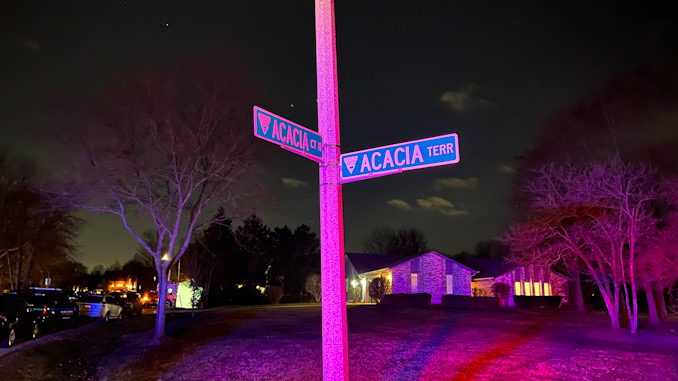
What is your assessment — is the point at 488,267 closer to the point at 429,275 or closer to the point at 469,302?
the point at 429,275

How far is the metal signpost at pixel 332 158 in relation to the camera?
530 cm

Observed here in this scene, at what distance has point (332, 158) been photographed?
577 cm

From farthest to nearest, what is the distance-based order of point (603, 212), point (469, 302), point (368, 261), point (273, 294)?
point (273, 294), point (368, 261), point (469, 302), point (603, 212)

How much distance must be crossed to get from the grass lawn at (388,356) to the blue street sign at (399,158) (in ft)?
24.2

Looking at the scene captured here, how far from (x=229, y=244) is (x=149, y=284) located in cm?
6000

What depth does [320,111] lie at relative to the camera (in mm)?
5930

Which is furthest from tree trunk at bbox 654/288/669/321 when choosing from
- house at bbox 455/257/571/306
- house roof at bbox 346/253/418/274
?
house roof at bbox 346/253/418/274

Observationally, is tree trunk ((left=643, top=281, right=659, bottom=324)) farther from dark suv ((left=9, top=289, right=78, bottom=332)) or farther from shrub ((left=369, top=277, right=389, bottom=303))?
dark suv ((left=9, top=289, right=78, bottom=332))

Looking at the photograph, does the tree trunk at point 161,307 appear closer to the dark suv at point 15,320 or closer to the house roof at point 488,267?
the dark suv at point 15,320

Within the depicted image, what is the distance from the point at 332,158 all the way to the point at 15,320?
16.8 meters

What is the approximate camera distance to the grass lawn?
475 inches

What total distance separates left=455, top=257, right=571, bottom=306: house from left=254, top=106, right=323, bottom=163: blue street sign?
48.3 m

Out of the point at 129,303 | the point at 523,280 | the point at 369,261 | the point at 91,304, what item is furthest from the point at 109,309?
the point at 523,280

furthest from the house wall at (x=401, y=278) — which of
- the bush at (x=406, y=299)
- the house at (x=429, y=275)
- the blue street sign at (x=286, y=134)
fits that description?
the blue street sign at (x=286, y=134)
